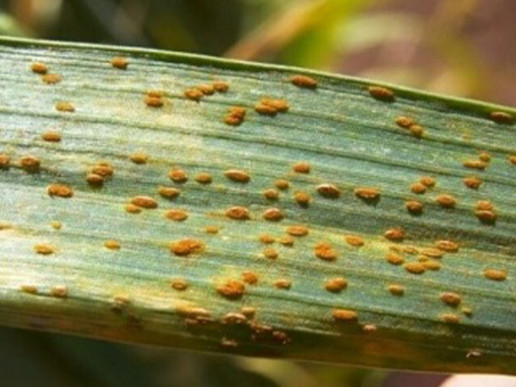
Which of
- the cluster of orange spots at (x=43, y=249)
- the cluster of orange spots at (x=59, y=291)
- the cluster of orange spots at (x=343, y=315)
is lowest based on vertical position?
the cluster of orange spots at (x=59, y=291)

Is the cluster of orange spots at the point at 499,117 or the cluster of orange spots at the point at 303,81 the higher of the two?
the cluster of orange spots at the point at 303,81

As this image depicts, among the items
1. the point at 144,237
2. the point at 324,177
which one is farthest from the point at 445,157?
the point at 144,237

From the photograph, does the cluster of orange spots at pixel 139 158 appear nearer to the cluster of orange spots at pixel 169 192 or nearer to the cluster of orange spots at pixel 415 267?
the cluster of orange spots at pixel 169 192

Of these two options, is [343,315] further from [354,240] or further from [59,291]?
[59,291]

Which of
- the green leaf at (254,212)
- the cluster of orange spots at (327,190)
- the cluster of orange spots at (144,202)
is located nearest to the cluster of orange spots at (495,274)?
the green leaf at (254,212)

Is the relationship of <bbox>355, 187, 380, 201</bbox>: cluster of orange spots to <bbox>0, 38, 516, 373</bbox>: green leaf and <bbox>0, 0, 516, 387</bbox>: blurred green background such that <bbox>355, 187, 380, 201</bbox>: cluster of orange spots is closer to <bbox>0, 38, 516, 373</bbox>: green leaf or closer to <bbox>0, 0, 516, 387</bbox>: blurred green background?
<bbox>0, 38, 516, 373</bbox>: green leaf

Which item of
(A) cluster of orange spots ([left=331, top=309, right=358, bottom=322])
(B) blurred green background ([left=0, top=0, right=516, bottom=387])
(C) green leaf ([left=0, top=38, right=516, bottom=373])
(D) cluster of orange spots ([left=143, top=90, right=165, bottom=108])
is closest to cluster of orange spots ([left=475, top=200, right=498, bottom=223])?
(C) green leaf ([left=0, top=38, right=516, bottom=373])

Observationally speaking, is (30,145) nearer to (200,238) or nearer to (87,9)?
(200,238)
